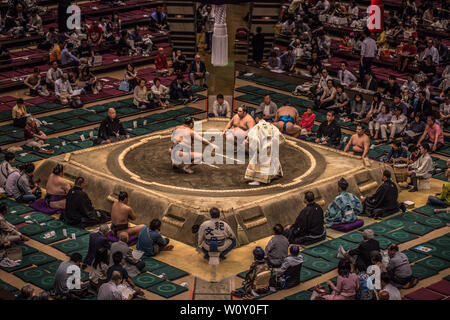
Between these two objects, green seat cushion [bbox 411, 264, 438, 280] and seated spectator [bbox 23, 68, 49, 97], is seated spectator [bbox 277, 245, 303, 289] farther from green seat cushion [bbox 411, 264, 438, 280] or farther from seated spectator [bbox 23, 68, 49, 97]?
seated spectator [bbox 23, 68, 49, 97]

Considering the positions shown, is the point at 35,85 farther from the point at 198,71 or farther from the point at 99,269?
the point at 99,269

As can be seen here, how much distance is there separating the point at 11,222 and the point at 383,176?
5.37 metres

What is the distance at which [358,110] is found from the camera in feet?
52.4

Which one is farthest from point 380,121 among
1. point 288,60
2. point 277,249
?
point 277,249

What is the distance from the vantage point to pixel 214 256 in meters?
10.5

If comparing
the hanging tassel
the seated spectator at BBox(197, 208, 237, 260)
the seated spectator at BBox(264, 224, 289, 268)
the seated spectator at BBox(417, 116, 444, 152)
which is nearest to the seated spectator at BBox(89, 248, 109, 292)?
the seated spectator at BBox(197, 208, 237, 260)

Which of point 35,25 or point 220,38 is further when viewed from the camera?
point 35,25

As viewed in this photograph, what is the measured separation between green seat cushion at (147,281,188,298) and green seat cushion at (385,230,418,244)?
3.20m

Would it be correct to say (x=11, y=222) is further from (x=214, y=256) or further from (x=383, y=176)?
(x=383, y=176)

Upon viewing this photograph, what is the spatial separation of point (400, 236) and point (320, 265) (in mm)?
1543

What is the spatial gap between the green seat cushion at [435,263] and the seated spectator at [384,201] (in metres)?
1.42

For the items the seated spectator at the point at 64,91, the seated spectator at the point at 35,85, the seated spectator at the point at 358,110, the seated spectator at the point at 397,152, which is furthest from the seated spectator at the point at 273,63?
the seated spectator at the point at 397,152

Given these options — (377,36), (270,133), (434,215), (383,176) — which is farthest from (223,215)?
(377,36)

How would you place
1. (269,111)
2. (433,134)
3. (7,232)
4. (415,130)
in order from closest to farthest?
(7,232) → (433,134) → (415,130) → (269,111)
